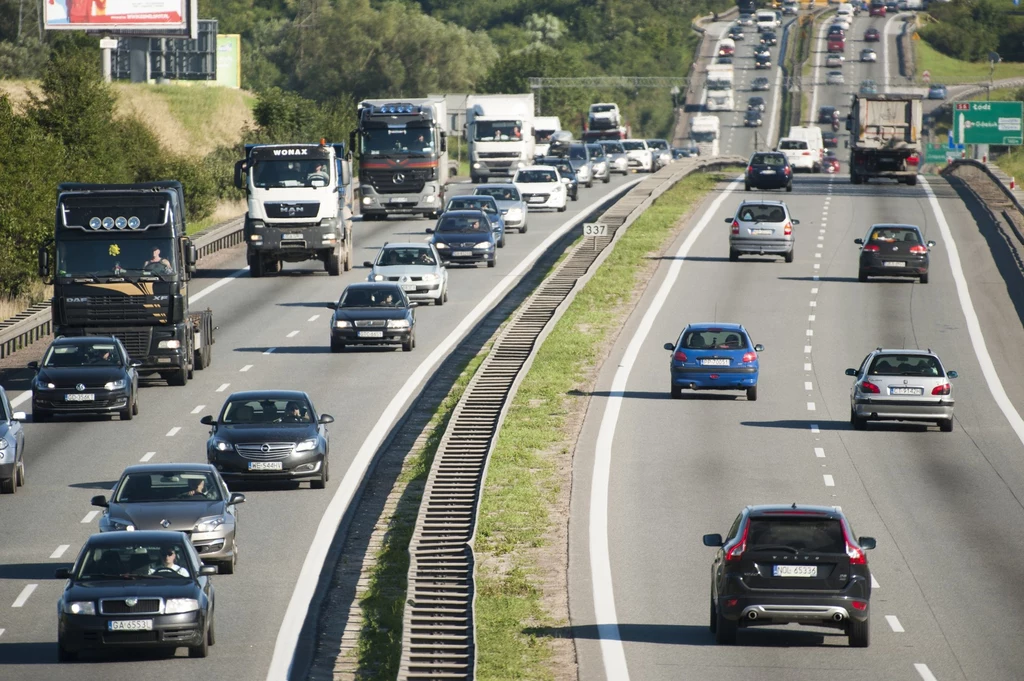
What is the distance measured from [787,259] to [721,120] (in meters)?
96.0

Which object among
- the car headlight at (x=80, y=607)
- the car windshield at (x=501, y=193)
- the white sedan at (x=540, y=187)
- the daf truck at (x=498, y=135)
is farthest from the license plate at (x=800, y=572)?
the daf truck at (x=498, y=135)

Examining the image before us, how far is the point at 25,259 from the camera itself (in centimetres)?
5288

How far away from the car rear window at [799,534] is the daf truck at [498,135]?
62.3 meters

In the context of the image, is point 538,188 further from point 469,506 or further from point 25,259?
point 469,506

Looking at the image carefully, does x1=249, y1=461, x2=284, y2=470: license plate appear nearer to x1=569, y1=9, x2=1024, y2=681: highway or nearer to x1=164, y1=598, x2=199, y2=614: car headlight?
x1=569, y1=9, x2=1024, y2=681: highway

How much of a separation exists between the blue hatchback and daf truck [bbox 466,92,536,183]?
1739 inches

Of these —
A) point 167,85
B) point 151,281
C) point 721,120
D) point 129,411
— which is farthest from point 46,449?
point 721,120

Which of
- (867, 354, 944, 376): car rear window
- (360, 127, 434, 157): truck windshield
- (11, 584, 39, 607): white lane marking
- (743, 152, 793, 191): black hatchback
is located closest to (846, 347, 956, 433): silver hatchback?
(867, 354, 944, 376): car rear window

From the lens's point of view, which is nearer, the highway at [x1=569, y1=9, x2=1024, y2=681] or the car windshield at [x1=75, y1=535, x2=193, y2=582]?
the car windshield at [x1=75, y1=535, x2=193, y2=582]

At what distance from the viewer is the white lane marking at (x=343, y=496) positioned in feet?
64.3

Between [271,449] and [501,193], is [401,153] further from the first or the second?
[271,449]

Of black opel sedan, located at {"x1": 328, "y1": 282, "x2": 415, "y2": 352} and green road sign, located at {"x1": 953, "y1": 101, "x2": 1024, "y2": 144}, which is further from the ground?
green road sign, located at {"x1": 953, "y1": 101, "x2": 1024, "y2": 144}

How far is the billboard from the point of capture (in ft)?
280

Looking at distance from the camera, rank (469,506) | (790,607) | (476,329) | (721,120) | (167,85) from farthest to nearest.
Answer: (721,120)
(167,85)
(476,329)
(469,506)
(790,607)
